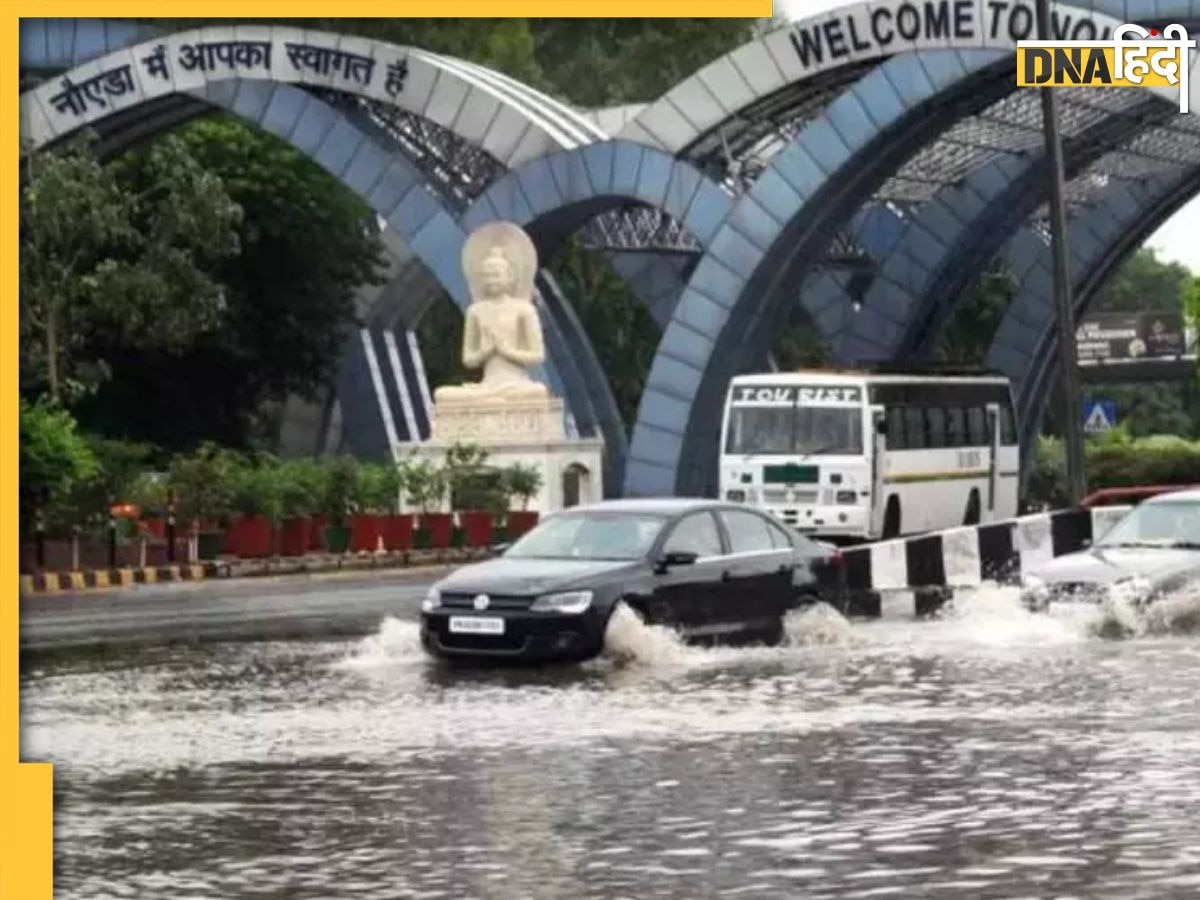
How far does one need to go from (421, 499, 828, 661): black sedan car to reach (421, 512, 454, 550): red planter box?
26.1 meters

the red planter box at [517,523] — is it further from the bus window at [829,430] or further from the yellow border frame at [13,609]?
the yellow border frame at [13,609]

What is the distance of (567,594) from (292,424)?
58.0 m

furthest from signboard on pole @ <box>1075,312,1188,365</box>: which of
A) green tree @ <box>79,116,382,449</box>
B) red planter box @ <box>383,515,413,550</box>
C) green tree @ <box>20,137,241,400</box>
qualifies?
red planter box @ <box>383,515,413,550</box>

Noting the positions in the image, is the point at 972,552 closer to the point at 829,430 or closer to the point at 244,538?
the point at 829,430

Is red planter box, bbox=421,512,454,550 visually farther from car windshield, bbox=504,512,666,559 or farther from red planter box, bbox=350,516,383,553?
car windshield, bbox=504,512,666,559

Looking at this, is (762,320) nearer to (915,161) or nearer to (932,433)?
(915,161)

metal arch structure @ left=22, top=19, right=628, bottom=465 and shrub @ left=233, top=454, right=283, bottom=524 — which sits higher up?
metal arch structure @ left=22, top=19, right=628, bottom=465

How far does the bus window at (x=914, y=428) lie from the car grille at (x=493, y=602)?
25.0 metres

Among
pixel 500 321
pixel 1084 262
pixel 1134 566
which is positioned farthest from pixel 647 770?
pixel 1084 262

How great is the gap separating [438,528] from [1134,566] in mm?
27541

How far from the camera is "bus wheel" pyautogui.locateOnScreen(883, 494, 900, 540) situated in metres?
46.5

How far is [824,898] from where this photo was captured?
36.2 ft

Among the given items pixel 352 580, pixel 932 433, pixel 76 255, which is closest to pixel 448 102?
pixel 76 255

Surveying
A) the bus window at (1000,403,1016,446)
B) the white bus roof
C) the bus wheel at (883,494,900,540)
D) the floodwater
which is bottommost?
the floodwater
